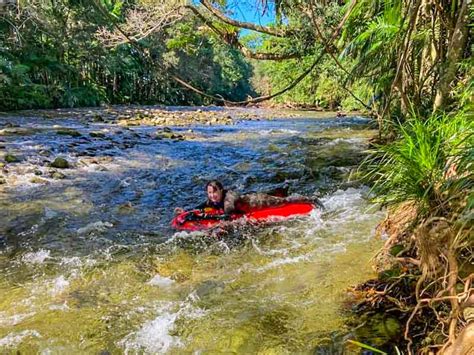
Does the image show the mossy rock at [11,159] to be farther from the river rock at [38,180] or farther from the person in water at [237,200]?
the person in water at [237,200]

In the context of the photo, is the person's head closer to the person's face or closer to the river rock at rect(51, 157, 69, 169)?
the person's face

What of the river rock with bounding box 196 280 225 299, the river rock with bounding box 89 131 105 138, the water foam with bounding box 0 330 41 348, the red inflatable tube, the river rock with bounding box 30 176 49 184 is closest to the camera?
the water foam with bounding box 0 330 41 348

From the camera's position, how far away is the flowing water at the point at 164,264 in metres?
2.99

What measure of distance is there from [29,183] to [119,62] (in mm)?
28648

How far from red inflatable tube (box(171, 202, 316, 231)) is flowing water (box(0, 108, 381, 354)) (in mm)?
155

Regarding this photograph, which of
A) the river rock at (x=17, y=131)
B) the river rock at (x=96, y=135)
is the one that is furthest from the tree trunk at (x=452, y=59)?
the river rock at (x=17, y=131)

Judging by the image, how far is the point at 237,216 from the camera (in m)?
5.61

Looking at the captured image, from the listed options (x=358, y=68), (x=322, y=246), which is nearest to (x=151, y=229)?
(x=322, y=246)

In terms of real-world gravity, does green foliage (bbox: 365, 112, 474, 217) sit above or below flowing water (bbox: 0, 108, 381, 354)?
above

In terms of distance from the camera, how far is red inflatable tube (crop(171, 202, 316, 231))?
211 inches

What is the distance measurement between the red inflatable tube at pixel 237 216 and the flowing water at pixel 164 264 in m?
0.15

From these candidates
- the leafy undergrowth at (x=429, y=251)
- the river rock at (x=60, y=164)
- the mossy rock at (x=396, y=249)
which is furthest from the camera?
the river rock at (x=60, y=164)

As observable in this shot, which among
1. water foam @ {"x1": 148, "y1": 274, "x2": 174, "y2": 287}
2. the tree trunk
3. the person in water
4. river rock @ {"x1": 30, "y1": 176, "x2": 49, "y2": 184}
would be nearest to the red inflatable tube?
the person in water

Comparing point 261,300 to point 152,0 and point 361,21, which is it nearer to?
point 361,21
